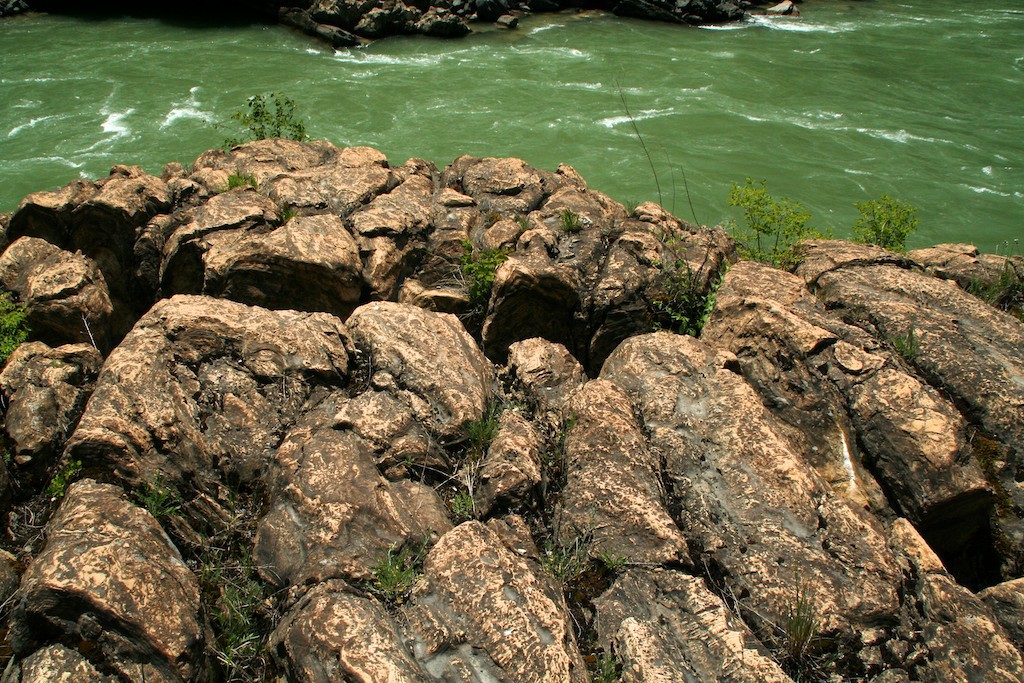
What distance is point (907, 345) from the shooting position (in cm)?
585

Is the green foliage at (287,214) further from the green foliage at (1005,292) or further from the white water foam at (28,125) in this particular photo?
the white water foam at (28,125)

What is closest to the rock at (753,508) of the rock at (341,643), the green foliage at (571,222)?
the rock at (341,643)

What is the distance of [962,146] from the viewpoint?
17688 mm

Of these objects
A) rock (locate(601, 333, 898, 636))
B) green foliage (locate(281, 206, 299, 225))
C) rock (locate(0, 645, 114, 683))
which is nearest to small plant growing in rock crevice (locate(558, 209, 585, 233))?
rock (locate(601, 333, 898, 636))

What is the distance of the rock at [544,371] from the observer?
6.08 metres

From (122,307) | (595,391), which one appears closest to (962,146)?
(595,391)

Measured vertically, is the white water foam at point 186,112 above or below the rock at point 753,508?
below

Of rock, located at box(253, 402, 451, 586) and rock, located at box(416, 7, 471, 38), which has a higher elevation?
rock, located at box(253, 402, 451, 586)

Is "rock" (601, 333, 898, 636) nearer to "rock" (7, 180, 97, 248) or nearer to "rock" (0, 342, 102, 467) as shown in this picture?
"rock" (0, 342, 102, 467)

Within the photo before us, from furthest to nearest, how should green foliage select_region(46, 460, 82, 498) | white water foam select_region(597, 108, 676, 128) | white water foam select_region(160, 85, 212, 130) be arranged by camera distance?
white water foam select_region(597, 108, 676, 128), white water foam select_region(160, 85, 212, 130), green foliage select_region(46, 460, 82, 498)

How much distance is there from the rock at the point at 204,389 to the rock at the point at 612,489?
1737 millimetres

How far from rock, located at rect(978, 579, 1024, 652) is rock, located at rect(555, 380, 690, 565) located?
1.89 m

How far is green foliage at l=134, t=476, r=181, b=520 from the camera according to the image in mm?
4715

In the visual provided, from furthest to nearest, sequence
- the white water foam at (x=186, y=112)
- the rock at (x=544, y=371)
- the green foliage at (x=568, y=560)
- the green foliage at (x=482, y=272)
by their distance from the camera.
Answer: the white water foam at (x=186, y=112) → the green foliage at (x=482, y=272) → the rock at (x=544, y=371) → the green foliage at (x=568, y=560)
